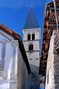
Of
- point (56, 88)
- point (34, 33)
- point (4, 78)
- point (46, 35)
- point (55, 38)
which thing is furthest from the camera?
point (34, 33)

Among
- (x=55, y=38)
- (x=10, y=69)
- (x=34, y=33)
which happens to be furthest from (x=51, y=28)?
(x=34, y=33)

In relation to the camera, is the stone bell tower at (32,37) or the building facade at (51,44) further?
the stone bell tower at (32,37)

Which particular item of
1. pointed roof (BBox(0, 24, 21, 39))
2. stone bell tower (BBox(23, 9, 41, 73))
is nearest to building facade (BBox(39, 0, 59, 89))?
pointed roof (BBox(0, 24, 21, 39))

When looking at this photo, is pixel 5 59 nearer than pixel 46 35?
No

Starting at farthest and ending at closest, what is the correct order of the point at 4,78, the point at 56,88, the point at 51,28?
the point at 4,78 → the point at 51,28 → the point at 56,88

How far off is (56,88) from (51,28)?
250 centimetres

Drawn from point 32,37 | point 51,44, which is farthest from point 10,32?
point 32,37

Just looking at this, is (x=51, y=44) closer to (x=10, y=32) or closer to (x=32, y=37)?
(x=10, y=32)

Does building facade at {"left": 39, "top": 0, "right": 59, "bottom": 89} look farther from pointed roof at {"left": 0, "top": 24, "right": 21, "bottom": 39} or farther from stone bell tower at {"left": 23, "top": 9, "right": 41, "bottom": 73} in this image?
stone bell tower at {"left": 23, "top": 9, "right": 41, "bottom": 73}

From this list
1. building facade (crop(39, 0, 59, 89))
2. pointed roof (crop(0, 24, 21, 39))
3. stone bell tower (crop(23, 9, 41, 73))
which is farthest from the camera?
stone bell tower (crop(23, 9, 41, 73))

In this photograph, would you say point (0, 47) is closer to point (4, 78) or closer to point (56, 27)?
point (4, 78)

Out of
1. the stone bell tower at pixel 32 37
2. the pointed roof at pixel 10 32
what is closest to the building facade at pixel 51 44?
the pointed roof at pixel 10 32

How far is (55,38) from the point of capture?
8.09 metres

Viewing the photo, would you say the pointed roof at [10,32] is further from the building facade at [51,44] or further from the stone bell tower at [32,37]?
the stone bell tower at [32,37]
